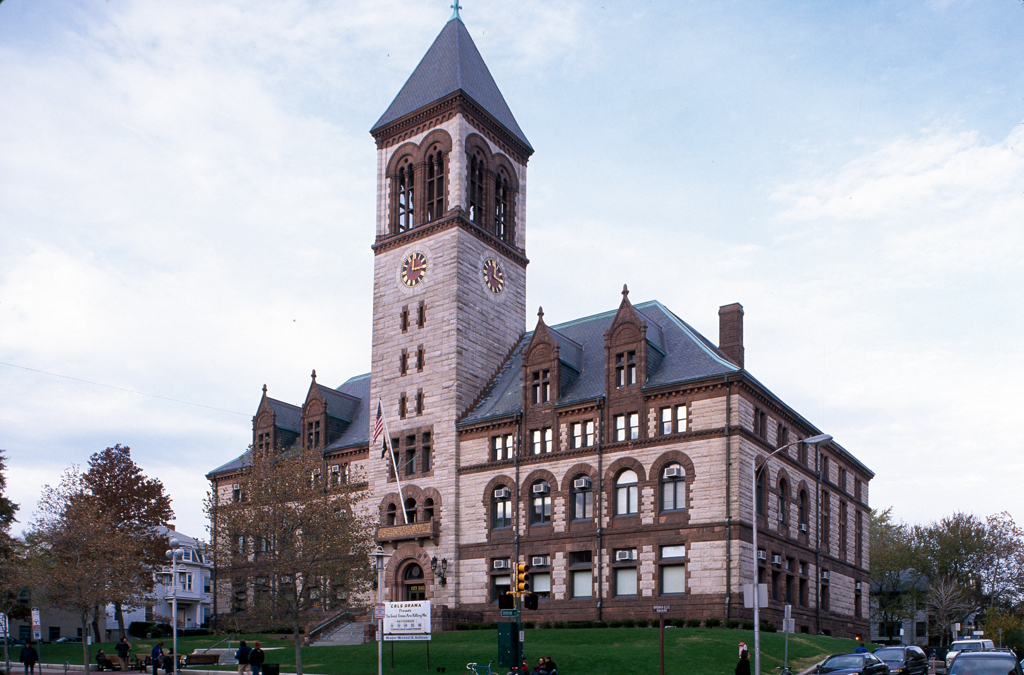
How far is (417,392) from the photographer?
59906 mm

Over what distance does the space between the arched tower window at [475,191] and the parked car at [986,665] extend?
42.4 metres

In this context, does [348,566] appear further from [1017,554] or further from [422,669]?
[1017,554]

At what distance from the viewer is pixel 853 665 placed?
3172 centimetres

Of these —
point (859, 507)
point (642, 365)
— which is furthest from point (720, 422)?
point (859, 507)

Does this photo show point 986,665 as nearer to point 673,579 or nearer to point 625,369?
point 673,579

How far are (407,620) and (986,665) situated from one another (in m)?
20.3

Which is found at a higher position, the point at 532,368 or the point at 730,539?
the point at 532,368

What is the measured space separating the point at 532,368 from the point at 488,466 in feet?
20.4

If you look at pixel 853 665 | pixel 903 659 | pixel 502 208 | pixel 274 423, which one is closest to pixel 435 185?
pixel 502 208

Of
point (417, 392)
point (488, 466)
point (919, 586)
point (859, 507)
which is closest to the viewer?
point (488, 466)

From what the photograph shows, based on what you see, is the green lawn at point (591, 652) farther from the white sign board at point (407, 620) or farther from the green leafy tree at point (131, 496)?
the green leafy tree at point (131, 496)

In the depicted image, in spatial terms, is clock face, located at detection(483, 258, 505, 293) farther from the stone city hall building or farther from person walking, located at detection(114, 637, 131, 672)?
person walking, located at detection(114, 637, 131, 672)

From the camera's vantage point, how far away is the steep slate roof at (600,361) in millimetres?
50781

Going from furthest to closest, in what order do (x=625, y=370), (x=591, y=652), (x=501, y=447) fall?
(x=501, y=447) < (x=625, y=370) < (x=591, y=652)
